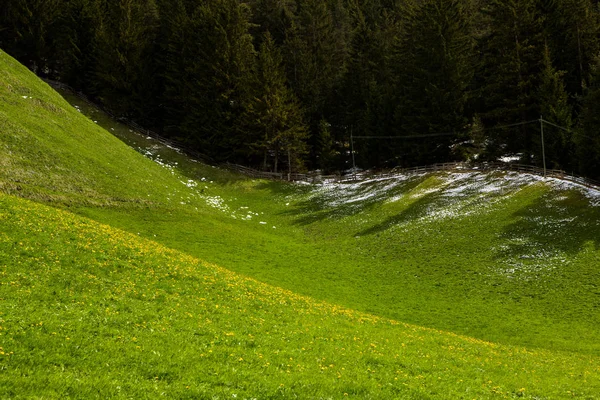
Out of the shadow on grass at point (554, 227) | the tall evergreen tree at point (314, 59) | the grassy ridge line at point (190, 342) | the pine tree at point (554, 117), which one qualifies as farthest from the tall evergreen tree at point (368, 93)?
the grassy ridge line at point (190, 342)

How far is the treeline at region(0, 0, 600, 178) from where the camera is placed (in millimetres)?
63125

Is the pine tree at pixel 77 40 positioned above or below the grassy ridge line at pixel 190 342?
above

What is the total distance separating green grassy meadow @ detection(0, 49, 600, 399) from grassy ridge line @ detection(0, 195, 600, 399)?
9 centimetres

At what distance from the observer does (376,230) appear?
150ft

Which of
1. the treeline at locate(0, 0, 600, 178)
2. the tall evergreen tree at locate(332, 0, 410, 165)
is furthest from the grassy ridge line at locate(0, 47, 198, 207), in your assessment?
the tall evergreen tree at locate(332, 0, 410, 165)

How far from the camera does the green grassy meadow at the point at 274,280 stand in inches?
445

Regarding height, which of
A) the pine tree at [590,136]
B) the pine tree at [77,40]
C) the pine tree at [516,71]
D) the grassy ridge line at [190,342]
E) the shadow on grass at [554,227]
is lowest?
the shadow on grass at [554,227]

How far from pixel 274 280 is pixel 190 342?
1771 centimetres

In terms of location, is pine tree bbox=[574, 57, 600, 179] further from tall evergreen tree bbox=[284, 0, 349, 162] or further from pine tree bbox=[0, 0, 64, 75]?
pine tree bbox=[0, 0, 64, 75]

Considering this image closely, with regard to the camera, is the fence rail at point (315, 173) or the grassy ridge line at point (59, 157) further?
the fence rail at point (315, 173)

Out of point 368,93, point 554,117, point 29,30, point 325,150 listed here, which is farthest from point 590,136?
point 29,30

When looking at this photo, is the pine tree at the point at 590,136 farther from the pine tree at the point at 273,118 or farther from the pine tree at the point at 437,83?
the pine tree at the point at 273,118

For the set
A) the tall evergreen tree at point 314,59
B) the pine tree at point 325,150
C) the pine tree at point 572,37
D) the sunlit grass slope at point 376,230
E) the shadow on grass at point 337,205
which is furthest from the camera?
Answer: the tall evergreen tree at point 314,59

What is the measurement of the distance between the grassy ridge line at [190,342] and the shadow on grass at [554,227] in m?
16.3
